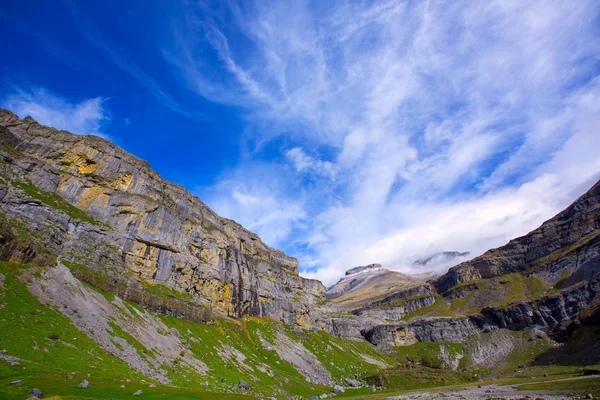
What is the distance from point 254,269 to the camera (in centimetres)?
16175

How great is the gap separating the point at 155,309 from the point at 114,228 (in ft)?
111

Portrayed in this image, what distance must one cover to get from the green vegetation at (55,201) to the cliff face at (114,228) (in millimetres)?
490

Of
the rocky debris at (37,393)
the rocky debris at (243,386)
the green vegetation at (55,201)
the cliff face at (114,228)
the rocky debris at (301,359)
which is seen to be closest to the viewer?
the rocky debris at (37,393)

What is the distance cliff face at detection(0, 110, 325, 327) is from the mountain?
49 centimetres

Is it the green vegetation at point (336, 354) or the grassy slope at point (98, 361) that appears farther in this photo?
the green vegetation at point (336, 354)

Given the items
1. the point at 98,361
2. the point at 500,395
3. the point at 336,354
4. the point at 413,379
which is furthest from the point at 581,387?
the point at 336,354

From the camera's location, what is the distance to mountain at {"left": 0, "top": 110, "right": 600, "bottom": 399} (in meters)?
48.5

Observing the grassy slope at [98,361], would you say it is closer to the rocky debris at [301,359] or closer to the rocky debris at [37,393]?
the rocky debris at [37,393]

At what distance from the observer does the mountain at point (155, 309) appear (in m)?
48.5

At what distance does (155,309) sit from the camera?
92.4 meters

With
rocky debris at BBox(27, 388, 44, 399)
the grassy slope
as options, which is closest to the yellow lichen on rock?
the grassy slope

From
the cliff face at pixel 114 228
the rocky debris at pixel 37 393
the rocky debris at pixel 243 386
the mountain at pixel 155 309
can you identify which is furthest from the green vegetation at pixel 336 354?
the rocky debris at pixel 37 393

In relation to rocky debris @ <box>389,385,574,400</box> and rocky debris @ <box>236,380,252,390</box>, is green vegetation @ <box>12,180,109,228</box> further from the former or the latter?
rocky debris @ <box>389,385,574,400</box>

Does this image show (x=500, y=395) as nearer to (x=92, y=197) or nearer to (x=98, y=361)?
(x=98, y=361)
